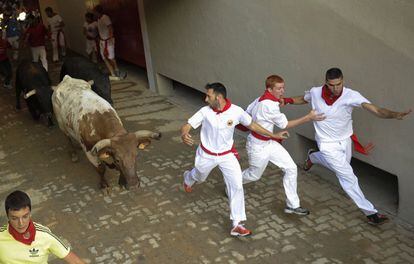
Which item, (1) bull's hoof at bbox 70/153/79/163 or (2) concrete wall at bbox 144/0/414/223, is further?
(1) bull's hoof at bbox 70/153/79/163

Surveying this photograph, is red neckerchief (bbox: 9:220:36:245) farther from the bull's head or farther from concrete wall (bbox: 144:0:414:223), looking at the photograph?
concrete wall (bbox: 144:0:414:223)

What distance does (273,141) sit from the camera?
657 cm

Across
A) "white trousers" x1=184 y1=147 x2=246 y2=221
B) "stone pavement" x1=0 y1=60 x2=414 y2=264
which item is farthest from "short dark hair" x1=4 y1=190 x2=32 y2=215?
"white trousers" x1=184 y1=147 x2=246 y2=221

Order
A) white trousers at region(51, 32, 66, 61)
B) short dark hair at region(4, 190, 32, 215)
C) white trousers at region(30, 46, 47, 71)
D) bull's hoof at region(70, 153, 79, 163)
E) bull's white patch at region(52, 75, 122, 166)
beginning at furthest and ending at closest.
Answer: white trousers at region(51, 32, 66, 61)
white trousers at region(30, 46, 47, 71)
bull's hoof at region(70, 153, 79, 163)
bull's white patch at region(52, 75, 122, 166)
short dark hair at region(4, 190, 32, 215)

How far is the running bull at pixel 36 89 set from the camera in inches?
412

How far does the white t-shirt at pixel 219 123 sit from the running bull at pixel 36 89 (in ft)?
16.6

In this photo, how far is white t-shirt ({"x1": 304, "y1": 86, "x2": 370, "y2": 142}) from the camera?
245 inches

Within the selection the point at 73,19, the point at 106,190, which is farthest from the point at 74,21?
the point at 106,190

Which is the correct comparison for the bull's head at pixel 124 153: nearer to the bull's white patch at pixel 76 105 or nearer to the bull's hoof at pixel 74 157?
the bull's white patch at pixel 76 105

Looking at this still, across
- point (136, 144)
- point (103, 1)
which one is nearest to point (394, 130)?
point (136, 144)

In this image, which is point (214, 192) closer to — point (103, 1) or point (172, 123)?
point (172, 123)

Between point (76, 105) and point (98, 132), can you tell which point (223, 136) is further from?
point (76, 105)

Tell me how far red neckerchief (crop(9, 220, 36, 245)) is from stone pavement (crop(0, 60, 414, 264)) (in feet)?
8.15

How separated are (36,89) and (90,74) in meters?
1.07
